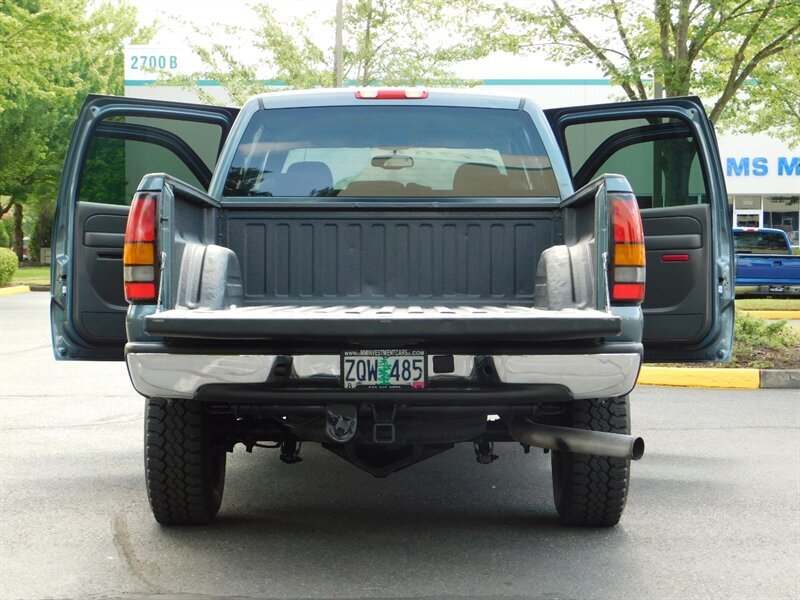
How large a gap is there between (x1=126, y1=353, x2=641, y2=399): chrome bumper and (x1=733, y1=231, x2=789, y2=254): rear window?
1884cm

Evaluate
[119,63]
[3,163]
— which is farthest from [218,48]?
[119,63]

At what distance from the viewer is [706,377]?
10.5 meters

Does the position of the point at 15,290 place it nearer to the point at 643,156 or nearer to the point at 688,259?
the point at 643,156

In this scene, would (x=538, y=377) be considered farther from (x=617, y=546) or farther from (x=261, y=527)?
(x=261, y=527)

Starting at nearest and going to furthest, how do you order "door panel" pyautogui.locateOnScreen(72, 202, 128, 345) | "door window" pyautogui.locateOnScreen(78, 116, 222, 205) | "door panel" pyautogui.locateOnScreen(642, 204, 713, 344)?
"door panel" pyautogui.locateOnScreen(72, 202, 128, 345) → "door panel" pyautogui.locateOnScreen(642, 204, 713, 344) → "door window" pyautogui.locateOnScreen(78, 116, 222, 205)

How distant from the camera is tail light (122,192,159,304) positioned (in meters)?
4.18

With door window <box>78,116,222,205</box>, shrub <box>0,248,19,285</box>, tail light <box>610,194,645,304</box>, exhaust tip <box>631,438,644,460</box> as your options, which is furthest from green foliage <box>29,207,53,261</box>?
exhaust tip <box>631,438,644,460</box>

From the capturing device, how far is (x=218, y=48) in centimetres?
2748

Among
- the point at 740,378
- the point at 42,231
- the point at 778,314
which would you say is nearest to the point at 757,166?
the point at 778,314

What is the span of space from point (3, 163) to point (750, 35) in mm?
30152

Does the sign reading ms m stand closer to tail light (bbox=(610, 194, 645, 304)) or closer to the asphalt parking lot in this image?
the asphalt parking lot

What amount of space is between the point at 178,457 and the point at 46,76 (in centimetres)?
2914

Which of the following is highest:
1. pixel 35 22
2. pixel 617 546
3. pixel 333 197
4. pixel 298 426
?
pixel 35 22

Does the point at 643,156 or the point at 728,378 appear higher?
the point at 643,156
